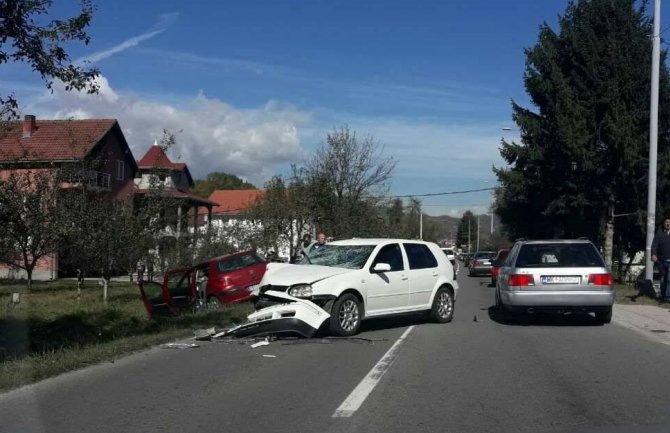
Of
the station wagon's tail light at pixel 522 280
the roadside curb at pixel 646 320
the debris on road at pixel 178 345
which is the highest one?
the station wagon's tail light at pixel 522 280

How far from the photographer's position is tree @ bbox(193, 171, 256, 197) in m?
116

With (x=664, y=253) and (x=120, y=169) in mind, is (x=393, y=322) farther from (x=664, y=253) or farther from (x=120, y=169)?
(x=120, y=169)

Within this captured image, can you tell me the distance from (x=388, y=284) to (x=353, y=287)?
0.99 m

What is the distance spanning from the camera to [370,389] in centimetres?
734

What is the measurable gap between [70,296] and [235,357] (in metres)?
13.6

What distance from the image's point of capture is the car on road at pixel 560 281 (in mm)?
12578

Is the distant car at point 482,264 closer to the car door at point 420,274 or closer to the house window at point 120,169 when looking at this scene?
the house window at point 120,169

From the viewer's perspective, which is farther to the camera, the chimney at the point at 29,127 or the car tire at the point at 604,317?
the chimney at the point at 29,127

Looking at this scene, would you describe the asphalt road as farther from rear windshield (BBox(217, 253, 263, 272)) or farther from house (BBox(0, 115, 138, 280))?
house (BBox(0, 115, 138, 280))

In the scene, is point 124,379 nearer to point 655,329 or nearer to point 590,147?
point 655,329

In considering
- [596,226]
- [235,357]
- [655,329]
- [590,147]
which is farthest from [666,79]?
[235,357]

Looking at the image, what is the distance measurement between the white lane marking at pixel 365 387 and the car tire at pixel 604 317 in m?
5.07

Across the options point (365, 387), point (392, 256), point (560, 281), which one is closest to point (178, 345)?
point (392, 256)

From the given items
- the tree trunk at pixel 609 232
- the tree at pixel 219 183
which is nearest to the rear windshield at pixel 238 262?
the tree trunk at pixel 609 232
